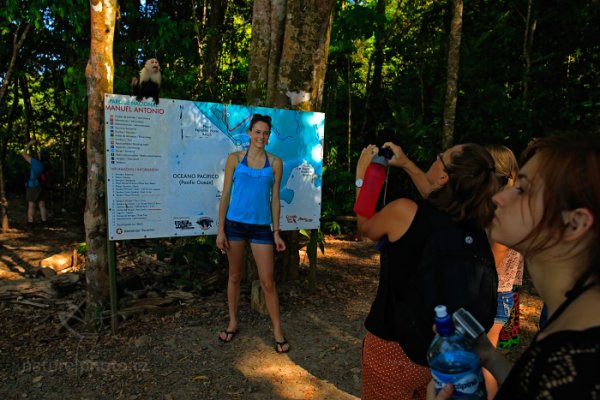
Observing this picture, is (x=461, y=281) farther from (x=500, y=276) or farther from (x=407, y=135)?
(x=407, y=135)

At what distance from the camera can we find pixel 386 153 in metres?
1.91

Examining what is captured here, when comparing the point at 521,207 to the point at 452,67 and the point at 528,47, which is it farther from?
the point at 528,47

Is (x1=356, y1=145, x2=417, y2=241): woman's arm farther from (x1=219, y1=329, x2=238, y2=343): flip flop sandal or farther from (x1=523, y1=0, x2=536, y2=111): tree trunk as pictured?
(x1=523, y1=0, x2=536, y2=111): tree trunk

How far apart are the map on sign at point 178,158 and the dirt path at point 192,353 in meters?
0.93

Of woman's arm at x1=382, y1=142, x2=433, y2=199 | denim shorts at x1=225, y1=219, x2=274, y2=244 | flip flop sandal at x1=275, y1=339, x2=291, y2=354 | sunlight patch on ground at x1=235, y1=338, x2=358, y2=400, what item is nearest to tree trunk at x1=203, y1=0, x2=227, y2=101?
denim shorts at x1=225, y1=219, x2=274, y2=244

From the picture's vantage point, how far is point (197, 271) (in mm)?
5672

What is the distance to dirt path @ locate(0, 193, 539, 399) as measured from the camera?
11.1ft

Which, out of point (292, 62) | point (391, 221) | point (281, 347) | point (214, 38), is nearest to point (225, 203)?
point (281, 347)

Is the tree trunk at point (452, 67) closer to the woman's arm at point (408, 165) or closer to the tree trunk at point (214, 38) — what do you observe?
the tree trunk at point (214, 38)

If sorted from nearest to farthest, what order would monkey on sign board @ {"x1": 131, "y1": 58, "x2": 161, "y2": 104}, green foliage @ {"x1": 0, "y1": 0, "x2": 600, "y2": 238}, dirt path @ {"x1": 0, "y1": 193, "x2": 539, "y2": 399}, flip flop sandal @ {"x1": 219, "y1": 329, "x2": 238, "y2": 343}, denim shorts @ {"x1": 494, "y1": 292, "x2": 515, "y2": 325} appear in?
1. denim shorts @ {"x1": 494, "y1": 292, "x2": 515, "y2": 325}
2. dirt path @ {"x1": 0, "y1": 193, "x2": 539, "y2": 399}
3. monkey on sign board @ {"x1": 131, "y1": 58, "x2": 161, "y2": 104}
4. flip flop sandal @ {"x1": 219, "y1": 329, "x2": 238, "y2": 343}
5. green foliage @ {"x1": 0, "y1": 0, "x2": 600, "y2": 238}

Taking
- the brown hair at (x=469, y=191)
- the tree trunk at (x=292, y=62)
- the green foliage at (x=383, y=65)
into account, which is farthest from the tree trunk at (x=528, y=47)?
the brown hair at (x=469, y=191)

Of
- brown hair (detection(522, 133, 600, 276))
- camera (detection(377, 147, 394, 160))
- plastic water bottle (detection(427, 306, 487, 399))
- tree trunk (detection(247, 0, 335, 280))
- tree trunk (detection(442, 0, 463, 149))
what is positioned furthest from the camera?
tree trunk (detection(442, 0, 463, 149))

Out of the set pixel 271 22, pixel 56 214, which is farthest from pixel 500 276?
pixel 56 214

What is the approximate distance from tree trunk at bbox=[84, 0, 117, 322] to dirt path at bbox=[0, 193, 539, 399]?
1.48 ft
